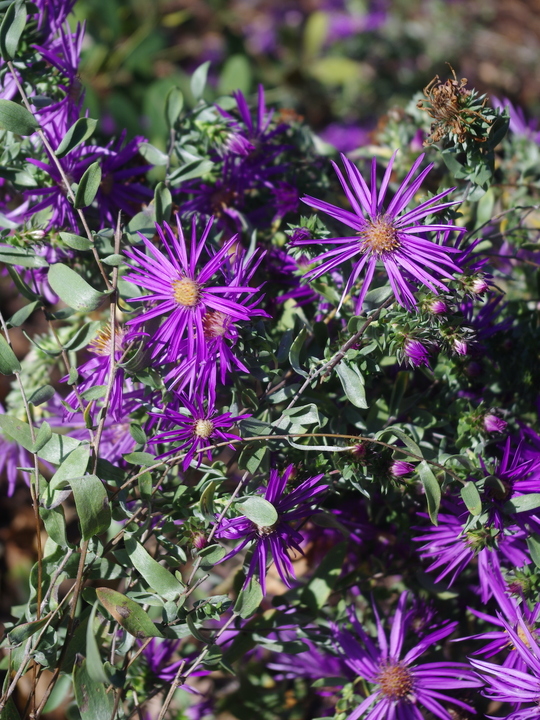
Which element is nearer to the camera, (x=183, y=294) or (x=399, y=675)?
(x=183, y=294)

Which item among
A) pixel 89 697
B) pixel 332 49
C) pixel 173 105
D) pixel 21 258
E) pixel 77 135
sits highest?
pixel 332 49

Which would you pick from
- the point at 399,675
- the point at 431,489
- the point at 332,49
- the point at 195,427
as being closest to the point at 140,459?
the point at 195,427

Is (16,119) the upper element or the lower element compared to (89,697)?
upper

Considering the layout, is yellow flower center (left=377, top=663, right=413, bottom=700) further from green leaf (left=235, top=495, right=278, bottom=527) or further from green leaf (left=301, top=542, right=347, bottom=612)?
green leaf (left=235, top=495, right=278, bottom=527)

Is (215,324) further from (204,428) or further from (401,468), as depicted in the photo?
(401,468)

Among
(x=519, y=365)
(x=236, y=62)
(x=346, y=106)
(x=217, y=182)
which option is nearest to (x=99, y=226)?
(x=217, y=182)

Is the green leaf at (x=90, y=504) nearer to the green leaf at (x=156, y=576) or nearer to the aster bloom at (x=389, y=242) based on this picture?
the green leaf at (x=156, y=576)

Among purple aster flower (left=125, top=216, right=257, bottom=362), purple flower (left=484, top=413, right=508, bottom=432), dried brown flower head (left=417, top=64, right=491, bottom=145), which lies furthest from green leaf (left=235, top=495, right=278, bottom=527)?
dried brown flower head (left=417, top=64, right=491, bottom=145)

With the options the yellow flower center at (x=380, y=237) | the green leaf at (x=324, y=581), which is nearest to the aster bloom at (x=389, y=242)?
the yellow flower center at (x=380, y=237)
